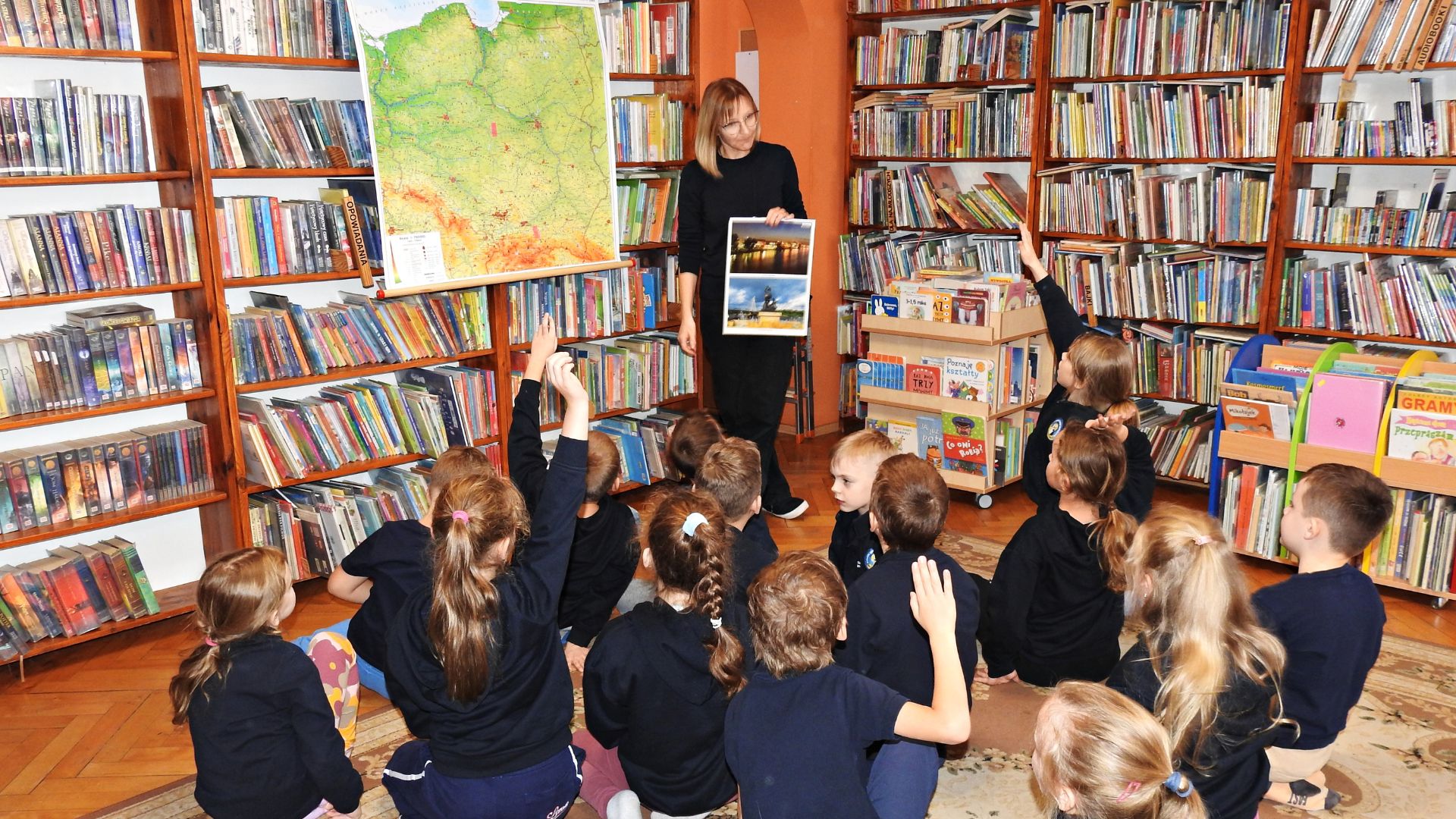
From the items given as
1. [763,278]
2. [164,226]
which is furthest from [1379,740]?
[164,226]

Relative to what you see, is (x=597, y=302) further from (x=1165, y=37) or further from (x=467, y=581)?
(x=467, y=581)

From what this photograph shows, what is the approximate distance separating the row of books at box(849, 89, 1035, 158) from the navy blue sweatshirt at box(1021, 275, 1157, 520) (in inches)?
66.5

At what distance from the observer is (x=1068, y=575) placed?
303 cm

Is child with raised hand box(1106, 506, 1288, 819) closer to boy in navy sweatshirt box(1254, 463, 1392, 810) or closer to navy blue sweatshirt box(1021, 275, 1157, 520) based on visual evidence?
boy in navy sweatshirt box(1254, 463, 1392, 810)

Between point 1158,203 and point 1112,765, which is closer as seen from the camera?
point 1112,765

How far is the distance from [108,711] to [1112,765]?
9.39ft

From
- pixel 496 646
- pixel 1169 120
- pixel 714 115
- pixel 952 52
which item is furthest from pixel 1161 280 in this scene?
pixel 496 646

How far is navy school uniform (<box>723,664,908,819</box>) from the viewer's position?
1857 mm

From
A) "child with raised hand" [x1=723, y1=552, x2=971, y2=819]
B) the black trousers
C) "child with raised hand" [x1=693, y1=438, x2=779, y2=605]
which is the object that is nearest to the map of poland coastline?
the black trousers

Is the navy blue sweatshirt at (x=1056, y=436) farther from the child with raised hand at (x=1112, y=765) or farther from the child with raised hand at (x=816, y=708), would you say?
the child with raised hand at (x=1112, y=765)

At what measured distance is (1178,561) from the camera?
2227 mm

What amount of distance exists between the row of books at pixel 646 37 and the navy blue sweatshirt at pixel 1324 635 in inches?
130

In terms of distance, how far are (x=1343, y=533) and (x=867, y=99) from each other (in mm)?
3882

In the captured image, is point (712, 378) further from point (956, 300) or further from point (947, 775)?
point (947, 775)
